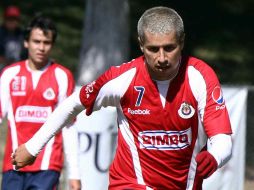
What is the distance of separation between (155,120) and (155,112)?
0.16 ft

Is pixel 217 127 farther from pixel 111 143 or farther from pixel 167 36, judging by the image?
pixel 111 143

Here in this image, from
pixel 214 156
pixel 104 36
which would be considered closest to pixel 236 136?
pixel 104 36

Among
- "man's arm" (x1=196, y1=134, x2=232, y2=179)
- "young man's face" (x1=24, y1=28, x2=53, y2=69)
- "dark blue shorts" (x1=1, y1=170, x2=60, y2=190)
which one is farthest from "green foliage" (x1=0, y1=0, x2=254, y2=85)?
"man's arm" (x1=196, y1=134, x2=232, y2=179)

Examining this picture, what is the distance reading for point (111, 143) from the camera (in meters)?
9.62

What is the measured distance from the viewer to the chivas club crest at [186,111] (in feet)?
18.6

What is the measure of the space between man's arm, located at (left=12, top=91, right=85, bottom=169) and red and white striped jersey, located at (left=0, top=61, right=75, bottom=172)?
1448 mm

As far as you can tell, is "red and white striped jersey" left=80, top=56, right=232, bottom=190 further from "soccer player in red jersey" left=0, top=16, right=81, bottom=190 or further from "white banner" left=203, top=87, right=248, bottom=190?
"white banner" left=203, top=87, right=248, bottom=190

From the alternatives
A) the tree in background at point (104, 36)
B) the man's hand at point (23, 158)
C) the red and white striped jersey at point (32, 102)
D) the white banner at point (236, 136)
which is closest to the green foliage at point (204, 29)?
the tree in background at point (104, 36)

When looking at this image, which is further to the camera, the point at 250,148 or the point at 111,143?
the point at 250,148

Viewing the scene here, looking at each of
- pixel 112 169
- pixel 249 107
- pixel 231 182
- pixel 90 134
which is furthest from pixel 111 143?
pixel 112 169

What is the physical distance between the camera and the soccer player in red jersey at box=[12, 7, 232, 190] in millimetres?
5535

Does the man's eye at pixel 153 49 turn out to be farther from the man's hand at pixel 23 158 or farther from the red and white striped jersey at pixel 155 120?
the man's hand at pixel 23 158

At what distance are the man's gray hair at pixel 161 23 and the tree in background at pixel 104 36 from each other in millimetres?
7483

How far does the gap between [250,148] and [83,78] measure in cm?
311
